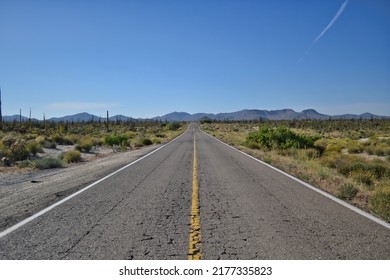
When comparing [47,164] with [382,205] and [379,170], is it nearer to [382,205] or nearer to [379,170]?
[382,205]

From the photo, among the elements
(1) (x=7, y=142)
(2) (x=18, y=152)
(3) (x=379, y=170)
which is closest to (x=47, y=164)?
(2) (x=18, y=152)

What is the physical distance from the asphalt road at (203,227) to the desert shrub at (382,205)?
585mm

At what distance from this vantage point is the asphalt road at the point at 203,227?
526 cm

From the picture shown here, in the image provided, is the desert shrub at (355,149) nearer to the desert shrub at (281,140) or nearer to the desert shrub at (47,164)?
the desert shrub at (281,140)

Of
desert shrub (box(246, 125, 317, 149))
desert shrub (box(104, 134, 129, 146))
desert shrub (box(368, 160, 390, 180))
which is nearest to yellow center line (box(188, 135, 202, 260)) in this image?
desert shrub (box(368, 160, 390, 180))

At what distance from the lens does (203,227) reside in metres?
6.49

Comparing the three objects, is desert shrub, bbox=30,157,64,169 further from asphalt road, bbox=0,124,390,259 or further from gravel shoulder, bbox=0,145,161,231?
asphalt road, bbox=0,124,390,259

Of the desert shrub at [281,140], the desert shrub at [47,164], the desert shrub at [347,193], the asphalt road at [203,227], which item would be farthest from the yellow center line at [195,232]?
the desert shrub at [281,140]

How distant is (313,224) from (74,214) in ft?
15.6

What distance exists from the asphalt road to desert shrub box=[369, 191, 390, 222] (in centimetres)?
59

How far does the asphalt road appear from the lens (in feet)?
17.3
